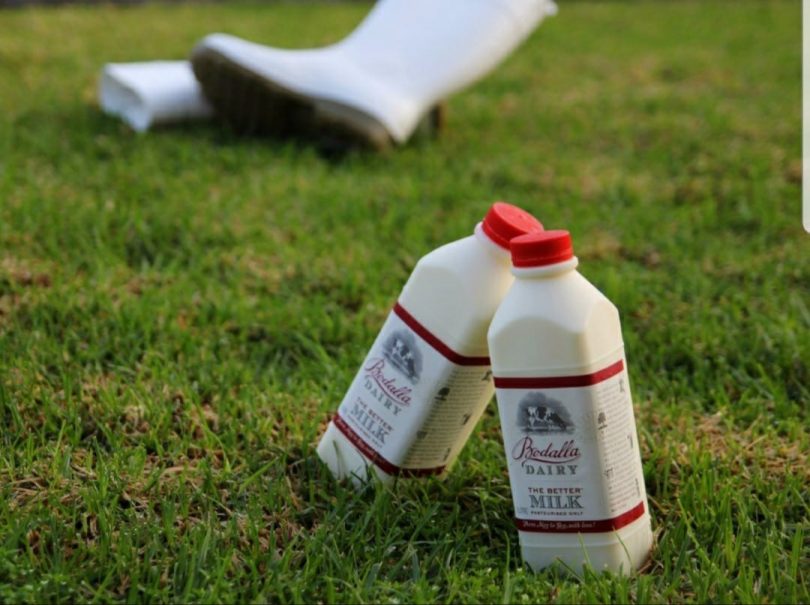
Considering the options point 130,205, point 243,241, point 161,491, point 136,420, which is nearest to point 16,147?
point 130,205

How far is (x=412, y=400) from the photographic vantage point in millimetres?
1627

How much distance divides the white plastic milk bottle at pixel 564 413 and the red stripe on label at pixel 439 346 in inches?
3.9

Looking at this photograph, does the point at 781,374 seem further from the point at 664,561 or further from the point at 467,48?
the point at 467,48

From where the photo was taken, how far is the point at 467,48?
12.0 feet

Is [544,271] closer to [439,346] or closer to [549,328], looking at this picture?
[549,328]

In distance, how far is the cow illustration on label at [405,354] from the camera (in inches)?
63.6

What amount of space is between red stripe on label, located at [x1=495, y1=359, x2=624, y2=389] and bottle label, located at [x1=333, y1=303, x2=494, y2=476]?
12 centimetres

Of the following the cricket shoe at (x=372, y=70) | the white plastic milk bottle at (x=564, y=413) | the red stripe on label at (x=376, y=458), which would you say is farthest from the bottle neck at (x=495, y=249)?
the cricket shoe at (x=372, y=70)

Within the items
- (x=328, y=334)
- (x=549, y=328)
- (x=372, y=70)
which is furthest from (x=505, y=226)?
(x=372, y=70)

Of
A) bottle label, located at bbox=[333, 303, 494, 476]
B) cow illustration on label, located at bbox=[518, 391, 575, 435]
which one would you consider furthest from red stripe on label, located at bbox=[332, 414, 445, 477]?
cow illustration on label, located at bbox=[518, 391, 575, 435]

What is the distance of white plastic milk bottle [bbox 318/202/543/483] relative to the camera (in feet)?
5.12

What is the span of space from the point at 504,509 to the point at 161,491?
52cm

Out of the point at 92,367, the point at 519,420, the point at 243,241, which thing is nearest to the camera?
the point at 519,420

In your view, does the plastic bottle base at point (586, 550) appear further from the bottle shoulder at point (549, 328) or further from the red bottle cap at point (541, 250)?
the red bottle cap at point (541, 250)
